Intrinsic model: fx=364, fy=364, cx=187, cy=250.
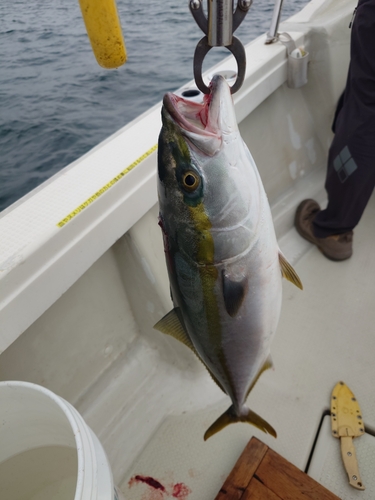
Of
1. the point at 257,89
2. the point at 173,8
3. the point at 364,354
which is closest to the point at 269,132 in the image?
the point at 257,89

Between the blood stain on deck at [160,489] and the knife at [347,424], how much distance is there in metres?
0.71

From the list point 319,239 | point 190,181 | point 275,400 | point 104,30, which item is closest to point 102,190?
point 104,30

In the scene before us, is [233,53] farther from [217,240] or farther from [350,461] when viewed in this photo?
[350,461]

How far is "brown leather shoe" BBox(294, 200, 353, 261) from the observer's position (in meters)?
2.45

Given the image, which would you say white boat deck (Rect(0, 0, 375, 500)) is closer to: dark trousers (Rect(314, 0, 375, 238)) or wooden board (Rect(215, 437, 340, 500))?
wooden board (Rect(215, 437, 340, 500))

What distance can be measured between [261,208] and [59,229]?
0.78m

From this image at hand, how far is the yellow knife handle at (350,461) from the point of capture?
5.02 feet

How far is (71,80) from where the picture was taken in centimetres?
588

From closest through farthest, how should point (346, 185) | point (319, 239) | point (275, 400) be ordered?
point (275, 400) < point (346, 185) < point (319, 239)

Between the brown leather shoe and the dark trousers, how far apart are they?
92 mm

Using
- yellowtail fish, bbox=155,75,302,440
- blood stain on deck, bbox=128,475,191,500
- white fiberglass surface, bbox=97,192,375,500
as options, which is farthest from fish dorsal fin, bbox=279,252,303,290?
blood stain on deck, bbox=128,475,191,500

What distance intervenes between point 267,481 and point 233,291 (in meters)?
0.94

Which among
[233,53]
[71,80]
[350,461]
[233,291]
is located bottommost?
[350,461]

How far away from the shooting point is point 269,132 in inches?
102
